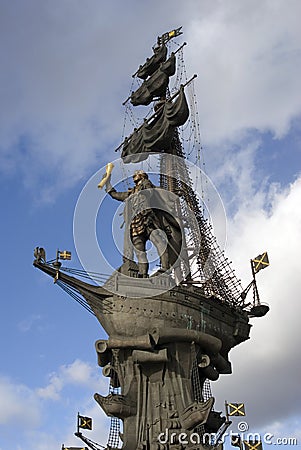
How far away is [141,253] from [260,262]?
25.6 ft

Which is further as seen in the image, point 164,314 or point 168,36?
point 168,36

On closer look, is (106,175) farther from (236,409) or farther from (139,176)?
(236,409)

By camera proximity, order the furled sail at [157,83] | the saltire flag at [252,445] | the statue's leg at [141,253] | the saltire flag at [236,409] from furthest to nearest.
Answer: the furled sail at [157,83] → the statue's leg at [141,253] → the saltire flag at [236,409] → the saltire flag at [252,445]

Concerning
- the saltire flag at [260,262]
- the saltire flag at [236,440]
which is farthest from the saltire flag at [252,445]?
the saltire flag at [260,262]

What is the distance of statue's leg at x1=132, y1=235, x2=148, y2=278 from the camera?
39.8m

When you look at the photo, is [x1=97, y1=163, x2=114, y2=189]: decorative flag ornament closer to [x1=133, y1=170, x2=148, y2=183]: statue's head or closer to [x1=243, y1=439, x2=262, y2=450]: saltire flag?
[x1=133, y1=170, x2=148, y2=183]: statue's head

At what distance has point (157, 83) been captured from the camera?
49.6m

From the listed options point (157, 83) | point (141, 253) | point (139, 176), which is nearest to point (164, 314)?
point (141, 253)

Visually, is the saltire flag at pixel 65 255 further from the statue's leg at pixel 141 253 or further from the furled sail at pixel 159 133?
the furled sail at pixel 159 133

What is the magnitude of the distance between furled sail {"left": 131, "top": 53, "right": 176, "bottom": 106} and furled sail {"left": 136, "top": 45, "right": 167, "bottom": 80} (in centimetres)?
92

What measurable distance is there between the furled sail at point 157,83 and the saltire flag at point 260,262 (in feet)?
48.9

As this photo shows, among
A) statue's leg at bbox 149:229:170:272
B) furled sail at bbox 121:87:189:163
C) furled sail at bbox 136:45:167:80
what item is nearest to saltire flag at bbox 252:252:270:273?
statue's leg at bbox 149:229:170:272

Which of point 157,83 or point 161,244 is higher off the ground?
point 157,83

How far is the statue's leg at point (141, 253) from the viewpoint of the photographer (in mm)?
39781
